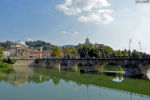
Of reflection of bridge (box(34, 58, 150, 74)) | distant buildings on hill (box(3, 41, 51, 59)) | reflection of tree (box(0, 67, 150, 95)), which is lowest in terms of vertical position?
reflection of tree (box(0, 67, 150, 95))

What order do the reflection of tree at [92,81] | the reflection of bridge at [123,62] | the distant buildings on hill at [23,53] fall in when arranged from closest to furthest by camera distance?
1. the reflection of tree at [92,81]
2. the reflection of bridge at [123,62]
3. the distant buildings on hill at [23,53]

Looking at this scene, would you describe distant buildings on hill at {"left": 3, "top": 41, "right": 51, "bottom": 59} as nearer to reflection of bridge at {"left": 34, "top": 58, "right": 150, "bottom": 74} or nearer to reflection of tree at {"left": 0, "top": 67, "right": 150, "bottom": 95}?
reflection of bridge at {"left": 34, "top": 58, "right": 150, "bottom": 74}

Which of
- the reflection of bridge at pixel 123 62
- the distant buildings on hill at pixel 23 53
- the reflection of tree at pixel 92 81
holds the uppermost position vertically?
the distant buildings on hill at pixel 23 53

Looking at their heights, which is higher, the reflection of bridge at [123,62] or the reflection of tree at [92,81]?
the reflection of bridge at [123,62]

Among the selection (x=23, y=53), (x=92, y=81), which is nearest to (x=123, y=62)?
(x=92, y=81)

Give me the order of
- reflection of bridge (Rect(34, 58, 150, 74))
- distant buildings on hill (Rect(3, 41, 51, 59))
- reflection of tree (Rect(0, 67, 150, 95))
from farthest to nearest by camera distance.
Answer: distant buildings on hill (Rect(3, 41, 51, 59)), reflection of bridge (Rect(34, 58, 150, 74)), reflection of tree (Rect(0, 67, 150, 95))

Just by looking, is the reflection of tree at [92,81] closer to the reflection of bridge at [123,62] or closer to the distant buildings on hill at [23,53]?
the reflection of bridge at [123,62]

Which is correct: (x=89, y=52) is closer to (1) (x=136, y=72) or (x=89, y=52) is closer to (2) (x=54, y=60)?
(2) (x=54, y=60)

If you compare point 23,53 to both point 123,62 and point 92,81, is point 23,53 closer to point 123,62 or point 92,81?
point 123,62

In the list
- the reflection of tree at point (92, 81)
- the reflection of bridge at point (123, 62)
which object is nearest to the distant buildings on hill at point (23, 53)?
the reflection of bridge at point (123, 62)

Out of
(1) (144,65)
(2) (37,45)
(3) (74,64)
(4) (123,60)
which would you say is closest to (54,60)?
(3) (74,64)

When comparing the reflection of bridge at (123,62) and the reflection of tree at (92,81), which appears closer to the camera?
the reflection of tree at (92,81)

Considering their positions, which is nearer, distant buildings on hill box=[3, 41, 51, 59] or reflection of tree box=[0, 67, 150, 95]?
reflection of tree box=[0, 67, 150, 95]

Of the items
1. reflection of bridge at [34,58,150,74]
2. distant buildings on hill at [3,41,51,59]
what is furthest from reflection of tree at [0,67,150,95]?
distant buildings on hill at [3,41,51,59]
